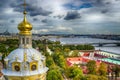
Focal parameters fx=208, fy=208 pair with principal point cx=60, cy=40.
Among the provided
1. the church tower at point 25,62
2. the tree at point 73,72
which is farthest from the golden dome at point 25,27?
the tree at point 73,72

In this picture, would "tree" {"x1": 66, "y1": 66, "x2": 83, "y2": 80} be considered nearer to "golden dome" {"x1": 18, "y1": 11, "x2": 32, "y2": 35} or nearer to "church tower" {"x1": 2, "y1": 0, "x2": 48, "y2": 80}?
"church tower" {"x1": 2, "y1": 0, "x2": 48, "y2": 80}

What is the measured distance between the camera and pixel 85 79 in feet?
81.3

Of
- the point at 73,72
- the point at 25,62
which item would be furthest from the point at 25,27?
the point at 73,72

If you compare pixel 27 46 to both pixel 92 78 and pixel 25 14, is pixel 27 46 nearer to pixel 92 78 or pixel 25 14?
pixel 25 14

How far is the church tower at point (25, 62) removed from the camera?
11.3m

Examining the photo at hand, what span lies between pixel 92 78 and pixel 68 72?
5594 mm

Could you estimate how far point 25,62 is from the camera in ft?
37.2

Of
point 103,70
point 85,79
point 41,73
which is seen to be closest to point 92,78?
point 85,79

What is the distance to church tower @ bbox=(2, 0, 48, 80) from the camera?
37.2 ft

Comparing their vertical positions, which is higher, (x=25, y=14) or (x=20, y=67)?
(x=25, y=14)

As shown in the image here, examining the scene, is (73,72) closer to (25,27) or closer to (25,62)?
(25,27)

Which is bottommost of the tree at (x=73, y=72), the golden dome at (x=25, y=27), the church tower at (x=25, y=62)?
the tree at (x=73, y=72)

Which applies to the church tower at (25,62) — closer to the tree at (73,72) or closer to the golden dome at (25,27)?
the golden dome at (25,27)

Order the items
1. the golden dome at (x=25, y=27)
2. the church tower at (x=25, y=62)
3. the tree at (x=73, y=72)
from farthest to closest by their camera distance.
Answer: the tree at (x=73, y=72), the golden dome at (x=25, y=27), the church tower at (x=25, y=62)
